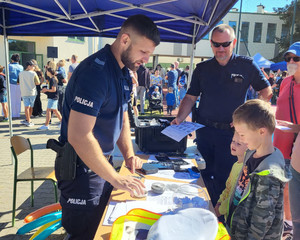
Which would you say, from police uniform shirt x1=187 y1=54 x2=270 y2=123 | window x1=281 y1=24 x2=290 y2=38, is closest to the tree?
window x1=281 y1=24 x2=290 y2=38

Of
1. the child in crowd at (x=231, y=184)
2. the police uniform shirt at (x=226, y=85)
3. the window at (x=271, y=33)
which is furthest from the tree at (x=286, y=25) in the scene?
the child in crowd at (x=231, y=184)

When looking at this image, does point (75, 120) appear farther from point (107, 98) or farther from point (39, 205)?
point (39, 205)

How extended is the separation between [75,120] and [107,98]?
0.25 meters

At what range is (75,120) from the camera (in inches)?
52.4

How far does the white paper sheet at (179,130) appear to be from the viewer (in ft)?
7.55

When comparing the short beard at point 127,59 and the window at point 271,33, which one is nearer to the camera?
the short beard at point 127,59

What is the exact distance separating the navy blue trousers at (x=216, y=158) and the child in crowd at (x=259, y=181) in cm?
92

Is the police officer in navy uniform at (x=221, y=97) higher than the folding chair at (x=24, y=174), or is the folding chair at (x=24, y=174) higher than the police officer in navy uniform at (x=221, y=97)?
the police officer in navy uniform at (x=221, y=97)

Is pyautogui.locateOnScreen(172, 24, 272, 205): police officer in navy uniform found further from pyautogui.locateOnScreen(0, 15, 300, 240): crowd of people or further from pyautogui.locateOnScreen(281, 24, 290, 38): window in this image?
pyautogui.locateOnScreen(281, 24, 290, 38): window

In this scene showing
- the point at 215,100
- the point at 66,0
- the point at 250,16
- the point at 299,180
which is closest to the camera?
the point at 299,180

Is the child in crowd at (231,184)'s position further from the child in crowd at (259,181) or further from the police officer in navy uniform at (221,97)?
the police officer in navy uniform at (221,97)

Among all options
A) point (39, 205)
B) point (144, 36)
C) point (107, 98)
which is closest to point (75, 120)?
point (107, 98)

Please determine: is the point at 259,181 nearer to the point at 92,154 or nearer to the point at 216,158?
the point at 92,154

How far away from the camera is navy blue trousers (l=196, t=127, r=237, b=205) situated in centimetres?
259
